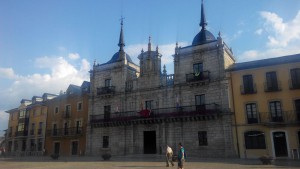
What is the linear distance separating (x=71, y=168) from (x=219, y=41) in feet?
68.4

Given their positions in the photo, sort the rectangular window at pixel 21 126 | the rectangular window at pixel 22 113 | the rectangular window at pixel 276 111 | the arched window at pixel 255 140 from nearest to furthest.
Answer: the rectangular window at pixel 276 111, the arched window at pixel 255 140, the rectangular window at pixel 21 126, the rectangular window at pixel 22 113

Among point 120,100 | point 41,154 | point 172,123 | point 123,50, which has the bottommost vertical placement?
point 41,154

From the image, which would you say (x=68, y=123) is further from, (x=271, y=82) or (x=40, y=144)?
(x=271, y=82)

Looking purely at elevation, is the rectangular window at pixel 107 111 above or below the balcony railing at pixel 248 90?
below

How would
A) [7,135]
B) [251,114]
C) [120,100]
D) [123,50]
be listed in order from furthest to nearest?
[7,135] → [123,50] → [120,100] → [251,114]

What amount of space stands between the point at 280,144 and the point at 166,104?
12.8 metres

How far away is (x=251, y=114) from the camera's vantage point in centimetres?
2862

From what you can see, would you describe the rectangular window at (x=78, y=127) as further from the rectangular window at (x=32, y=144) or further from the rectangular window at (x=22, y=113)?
the rectangular window at (x=22, y=113)

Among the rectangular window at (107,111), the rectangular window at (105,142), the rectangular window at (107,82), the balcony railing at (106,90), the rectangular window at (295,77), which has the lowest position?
the rectangular window at (105,142)

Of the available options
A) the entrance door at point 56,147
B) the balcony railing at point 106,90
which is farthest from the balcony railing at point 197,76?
the entrance door at point 56,147

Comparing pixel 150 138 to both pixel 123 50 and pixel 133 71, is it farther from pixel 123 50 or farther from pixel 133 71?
pixel 123 50

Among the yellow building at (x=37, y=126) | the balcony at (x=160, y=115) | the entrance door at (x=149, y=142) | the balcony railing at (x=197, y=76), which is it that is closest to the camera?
the balcony at (x=160, y=115)

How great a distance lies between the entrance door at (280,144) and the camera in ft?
87.1

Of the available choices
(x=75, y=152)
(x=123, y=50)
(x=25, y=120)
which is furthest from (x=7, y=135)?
(x=123, y=50)
